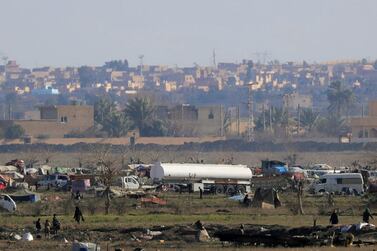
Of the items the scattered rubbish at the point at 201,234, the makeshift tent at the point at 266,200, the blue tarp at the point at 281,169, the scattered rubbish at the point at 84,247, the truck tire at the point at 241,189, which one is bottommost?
the blue tarp at the point at 281,169

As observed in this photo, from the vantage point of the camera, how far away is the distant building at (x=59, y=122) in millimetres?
111500

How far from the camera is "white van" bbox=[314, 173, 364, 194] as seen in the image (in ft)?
176

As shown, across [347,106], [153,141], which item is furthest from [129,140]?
[347,106]

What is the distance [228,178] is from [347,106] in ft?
265

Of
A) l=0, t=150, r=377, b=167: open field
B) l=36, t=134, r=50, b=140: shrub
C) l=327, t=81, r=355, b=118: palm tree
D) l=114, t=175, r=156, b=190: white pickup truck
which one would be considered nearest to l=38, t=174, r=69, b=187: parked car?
l=114, t=175, r=156, b=190: white pickup truck

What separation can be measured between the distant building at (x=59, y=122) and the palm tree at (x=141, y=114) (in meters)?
3.38

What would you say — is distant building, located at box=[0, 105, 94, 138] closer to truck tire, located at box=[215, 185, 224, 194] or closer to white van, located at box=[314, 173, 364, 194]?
truck tire, located at box=[215, 185, 224, 194]

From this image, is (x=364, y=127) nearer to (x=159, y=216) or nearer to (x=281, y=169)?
(x=281, y=169)

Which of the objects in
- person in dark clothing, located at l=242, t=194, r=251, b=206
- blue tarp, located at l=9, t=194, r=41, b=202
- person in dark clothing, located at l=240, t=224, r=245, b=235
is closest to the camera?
person in dark clothing, located at l=240, t=224, r=245, b=235

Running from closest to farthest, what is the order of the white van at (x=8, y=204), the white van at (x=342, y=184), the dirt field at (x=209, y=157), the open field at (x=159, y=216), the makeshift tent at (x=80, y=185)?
the open field at (x=159, y=216)
the white van at (x=8, y=204)
the makeshift tent at (x=80, y=185)
the white van at (x=342, y=184)
the dirt field at (x=209, y=157)

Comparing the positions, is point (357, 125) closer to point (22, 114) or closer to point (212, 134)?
point (212, 134)

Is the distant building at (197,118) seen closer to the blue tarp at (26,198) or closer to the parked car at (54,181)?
the parked car at (54,181)

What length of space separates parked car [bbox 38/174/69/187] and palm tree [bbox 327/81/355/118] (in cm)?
7745

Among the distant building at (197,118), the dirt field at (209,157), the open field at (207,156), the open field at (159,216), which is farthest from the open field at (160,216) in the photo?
the distant building at (197,118)
